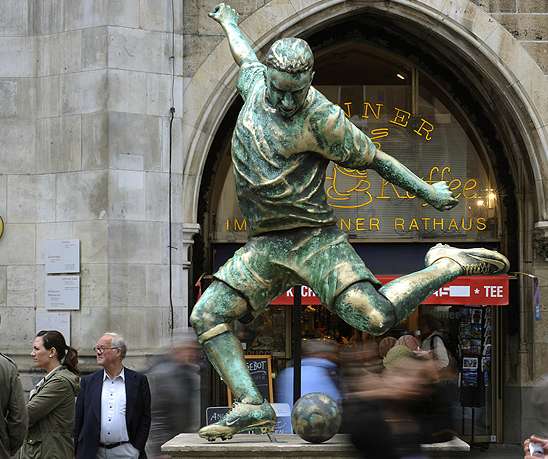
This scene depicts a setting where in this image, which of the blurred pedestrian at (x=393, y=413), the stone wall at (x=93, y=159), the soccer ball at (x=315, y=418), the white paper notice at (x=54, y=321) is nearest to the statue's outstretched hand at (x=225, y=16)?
the soccer ball at (x=315, y=418)

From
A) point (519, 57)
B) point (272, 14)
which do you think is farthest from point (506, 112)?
point (272, 14)

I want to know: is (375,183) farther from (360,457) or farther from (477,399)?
(360,457)

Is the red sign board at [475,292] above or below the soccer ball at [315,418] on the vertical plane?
above

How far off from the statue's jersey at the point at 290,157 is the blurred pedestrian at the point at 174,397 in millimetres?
2001

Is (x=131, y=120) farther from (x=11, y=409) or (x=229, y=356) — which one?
(x=229, y=356)

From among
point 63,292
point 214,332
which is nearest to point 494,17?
point 63,292

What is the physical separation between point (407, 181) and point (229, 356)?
1178 millimetres

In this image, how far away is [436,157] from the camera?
16.3m

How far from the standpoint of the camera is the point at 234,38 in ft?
21.3

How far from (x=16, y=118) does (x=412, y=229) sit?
5.31 metres

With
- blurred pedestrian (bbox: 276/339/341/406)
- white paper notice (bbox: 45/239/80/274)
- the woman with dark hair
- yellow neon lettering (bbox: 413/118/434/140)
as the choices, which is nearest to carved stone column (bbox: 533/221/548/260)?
→ yellow neon lettering (bbox: 413/118/434/140)

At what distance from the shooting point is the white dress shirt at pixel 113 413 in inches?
309

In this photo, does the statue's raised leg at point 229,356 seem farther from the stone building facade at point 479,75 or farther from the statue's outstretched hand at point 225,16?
the stone building facade at point 479,75

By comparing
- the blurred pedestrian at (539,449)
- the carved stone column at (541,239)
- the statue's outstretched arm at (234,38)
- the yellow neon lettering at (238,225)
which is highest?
the statue's outstretched arm at (234,38)
